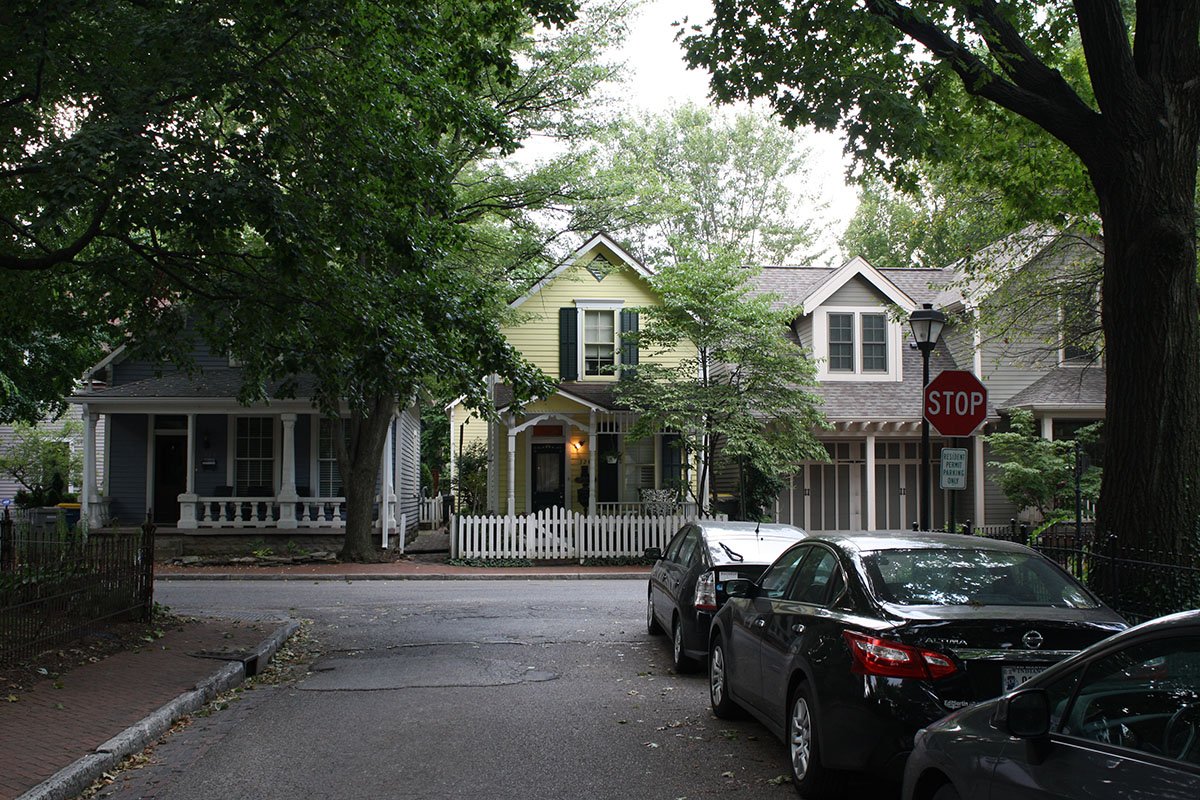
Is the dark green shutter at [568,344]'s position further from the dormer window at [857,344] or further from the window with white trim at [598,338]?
the dormer window at [857,344]

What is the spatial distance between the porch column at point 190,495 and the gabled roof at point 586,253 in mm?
8426

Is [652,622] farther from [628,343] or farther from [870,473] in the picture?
[870,473]

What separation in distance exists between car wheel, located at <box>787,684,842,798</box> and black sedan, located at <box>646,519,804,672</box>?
244 centimetres

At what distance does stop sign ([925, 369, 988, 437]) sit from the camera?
12.1m

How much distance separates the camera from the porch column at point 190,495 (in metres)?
25.4

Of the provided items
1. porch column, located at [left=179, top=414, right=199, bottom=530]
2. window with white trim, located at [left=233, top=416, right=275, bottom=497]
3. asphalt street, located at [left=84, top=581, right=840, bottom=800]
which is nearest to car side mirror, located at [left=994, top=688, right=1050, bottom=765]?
asphalt street, located at [left=84, top=581, right=840, bottom=800]

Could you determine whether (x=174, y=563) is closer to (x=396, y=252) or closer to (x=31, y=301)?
(x=31, y=301)

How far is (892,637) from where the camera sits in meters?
5.43

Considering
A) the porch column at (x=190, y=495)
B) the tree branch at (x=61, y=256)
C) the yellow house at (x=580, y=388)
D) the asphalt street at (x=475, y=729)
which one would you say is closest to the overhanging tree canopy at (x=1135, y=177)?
the asphalt street at (x=475, y=729)

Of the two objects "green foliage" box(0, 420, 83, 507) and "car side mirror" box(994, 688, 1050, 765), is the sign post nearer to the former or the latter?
"car side mirror" box(994, 688, 1050, 765)

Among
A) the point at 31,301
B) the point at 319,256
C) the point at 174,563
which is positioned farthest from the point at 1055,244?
the point at 174,563

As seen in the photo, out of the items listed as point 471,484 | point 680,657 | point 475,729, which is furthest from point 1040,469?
point 475,729

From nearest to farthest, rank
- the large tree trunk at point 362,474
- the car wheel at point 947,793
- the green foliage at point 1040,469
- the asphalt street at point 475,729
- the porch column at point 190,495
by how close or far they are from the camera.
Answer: the car wheel at point 947,793 < the asphalt street at point 475,729 < the large tree trunk at point 362,474 < the green foliage at point 1040,469 < the porch column at point 190,495

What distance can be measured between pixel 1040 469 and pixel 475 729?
20136 mm
